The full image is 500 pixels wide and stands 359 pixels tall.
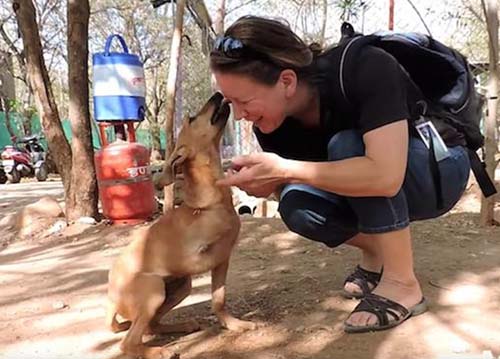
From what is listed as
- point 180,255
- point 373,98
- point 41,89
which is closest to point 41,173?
point 41,89

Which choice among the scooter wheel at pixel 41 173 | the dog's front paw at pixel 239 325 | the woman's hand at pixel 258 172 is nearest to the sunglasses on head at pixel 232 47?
the woman's hand at pixel 258 172

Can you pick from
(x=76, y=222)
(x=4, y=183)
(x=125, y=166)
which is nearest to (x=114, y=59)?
(x=125, y=166)

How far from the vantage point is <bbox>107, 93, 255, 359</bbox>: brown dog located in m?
2.10

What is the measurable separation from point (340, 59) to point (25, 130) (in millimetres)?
18540

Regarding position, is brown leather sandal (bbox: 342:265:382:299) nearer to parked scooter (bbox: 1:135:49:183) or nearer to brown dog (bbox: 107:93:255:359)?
brown dog (bbox: 107:93:255:359)

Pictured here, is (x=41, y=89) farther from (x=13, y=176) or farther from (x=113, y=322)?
(x=13, y=176)

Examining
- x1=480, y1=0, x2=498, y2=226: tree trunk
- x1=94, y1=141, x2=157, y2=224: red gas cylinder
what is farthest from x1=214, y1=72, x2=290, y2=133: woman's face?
x1=94, y1=141, x2=157, y2=224: red gas cylinder

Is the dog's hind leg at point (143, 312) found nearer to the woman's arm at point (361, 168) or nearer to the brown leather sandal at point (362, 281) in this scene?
the woman's arm at point (361, 168)

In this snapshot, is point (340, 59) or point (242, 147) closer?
point (340, 59)

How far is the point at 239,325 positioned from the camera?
220 cm

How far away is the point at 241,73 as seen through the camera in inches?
74.6

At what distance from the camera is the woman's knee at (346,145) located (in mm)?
1998

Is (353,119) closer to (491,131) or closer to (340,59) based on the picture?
(340,59)

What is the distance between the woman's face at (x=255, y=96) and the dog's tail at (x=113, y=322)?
894 millimetres
